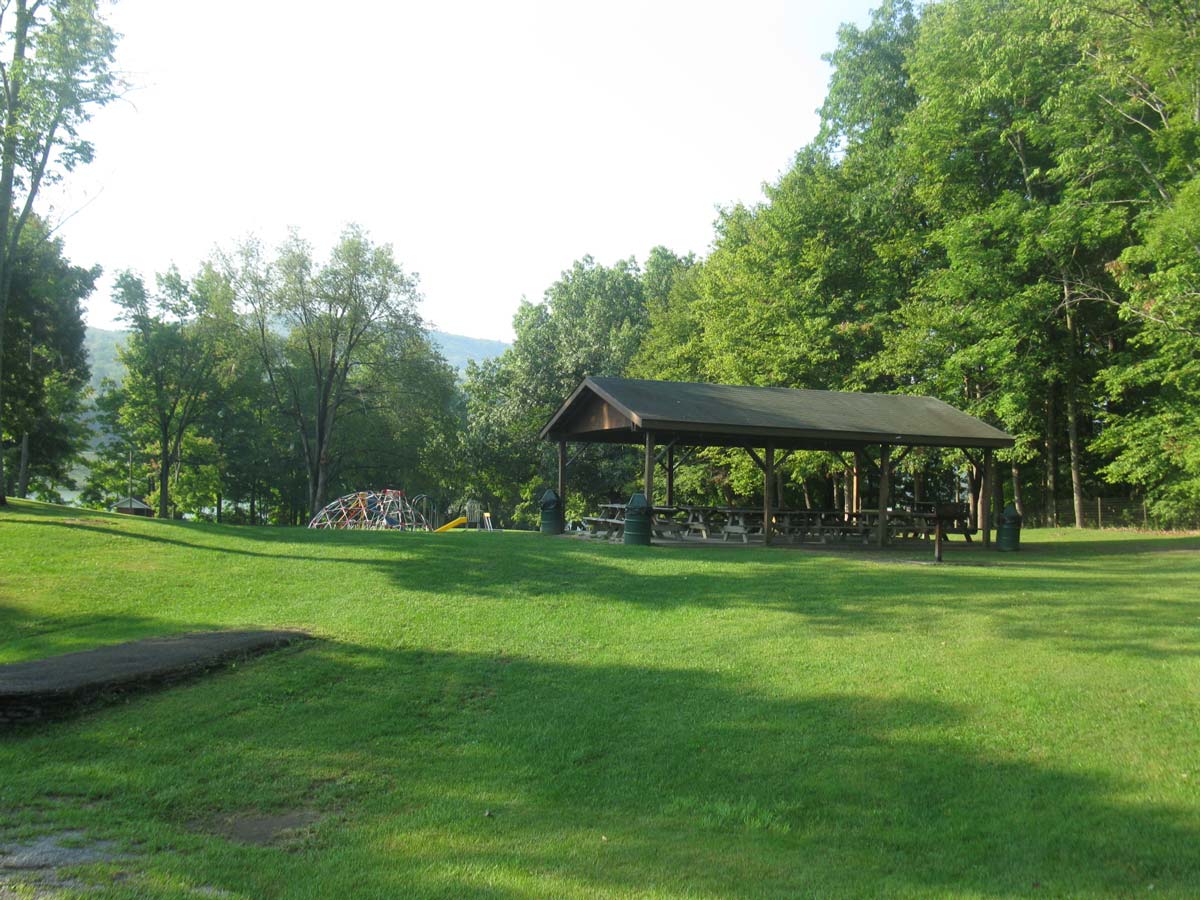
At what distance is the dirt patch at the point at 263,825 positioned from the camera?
5.11m

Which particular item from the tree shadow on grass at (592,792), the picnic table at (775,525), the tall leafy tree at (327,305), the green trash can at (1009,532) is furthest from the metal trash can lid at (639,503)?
the tall leafy tree at (327,305)

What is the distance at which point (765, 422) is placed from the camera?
18.6 meters

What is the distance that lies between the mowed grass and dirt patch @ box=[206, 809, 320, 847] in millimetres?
91

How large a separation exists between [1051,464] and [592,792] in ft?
95.7

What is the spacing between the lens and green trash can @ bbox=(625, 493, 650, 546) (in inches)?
692

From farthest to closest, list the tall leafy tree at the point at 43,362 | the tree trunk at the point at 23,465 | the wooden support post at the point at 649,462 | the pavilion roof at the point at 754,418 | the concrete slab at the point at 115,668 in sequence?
the tree trunk at the point at 23,465 < the tall leafy tree at the point at 43,362 < the pavilion roof at the point at 754,418 < the wooden support post at the point at 649,462 < the concrete slab at the point at 115,668

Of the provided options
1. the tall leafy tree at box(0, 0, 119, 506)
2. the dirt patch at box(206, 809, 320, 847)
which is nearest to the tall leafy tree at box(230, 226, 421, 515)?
the tall leafy tree at box(0, 0, 119, 506)

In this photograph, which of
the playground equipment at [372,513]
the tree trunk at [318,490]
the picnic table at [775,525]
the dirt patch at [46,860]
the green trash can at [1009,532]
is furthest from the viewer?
the tree trunk at [318,490]

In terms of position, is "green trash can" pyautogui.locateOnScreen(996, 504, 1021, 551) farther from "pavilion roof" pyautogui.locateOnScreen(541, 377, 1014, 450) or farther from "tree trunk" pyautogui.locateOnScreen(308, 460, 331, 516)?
"tree trunk" pyautogui.locateOnScreen(308, 460, 331, 516)

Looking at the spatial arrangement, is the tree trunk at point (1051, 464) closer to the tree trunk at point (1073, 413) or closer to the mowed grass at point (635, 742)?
the tree trunk at point (1073, 413)

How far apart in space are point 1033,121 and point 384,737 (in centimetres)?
2759

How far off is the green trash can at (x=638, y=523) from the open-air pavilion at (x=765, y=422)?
420 millimetres

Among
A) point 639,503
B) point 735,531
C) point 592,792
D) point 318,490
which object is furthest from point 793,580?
point 318,490

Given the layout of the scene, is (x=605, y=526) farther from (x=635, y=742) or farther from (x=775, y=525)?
(x=635, y=742)
